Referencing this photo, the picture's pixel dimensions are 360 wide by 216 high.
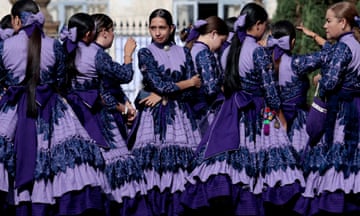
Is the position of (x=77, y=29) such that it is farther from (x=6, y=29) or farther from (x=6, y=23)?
(x=6, y=23)

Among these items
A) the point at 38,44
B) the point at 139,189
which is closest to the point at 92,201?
the point at 139,189

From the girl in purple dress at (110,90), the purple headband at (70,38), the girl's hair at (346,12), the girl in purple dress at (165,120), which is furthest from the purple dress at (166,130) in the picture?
the girl's hair at (346,12)

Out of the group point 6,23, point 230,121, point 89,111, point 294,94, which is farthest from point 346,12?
point 6,23

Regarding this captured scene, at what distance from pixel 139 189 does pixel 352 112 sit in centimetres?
201

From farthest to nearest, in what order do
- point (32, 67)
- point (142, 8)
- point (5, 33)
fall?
point (142, 8)
point (5, 33)
point (32, 67)

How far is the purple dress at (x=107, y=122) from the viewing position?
10.5m

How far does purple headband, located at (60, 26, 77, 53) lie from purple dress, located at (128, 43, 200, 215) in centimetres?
62

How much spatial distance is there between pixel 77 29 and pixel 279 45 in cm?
187

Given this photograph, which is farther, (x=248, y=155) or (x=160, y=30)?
(x=160, y=30)

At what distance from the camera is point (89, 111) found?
10.6m

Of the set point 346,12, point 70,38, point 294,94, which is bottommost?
point 294,94

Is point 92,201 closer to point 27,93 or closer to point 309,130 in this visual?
point 27,93

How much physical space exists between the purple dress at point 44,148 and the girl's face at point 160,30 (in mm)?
1059

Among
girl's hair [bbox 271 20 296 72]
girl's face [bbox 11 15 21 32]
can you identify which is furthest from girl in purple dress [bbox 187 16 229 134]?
girl's face [bbox 11 15 21 32]
